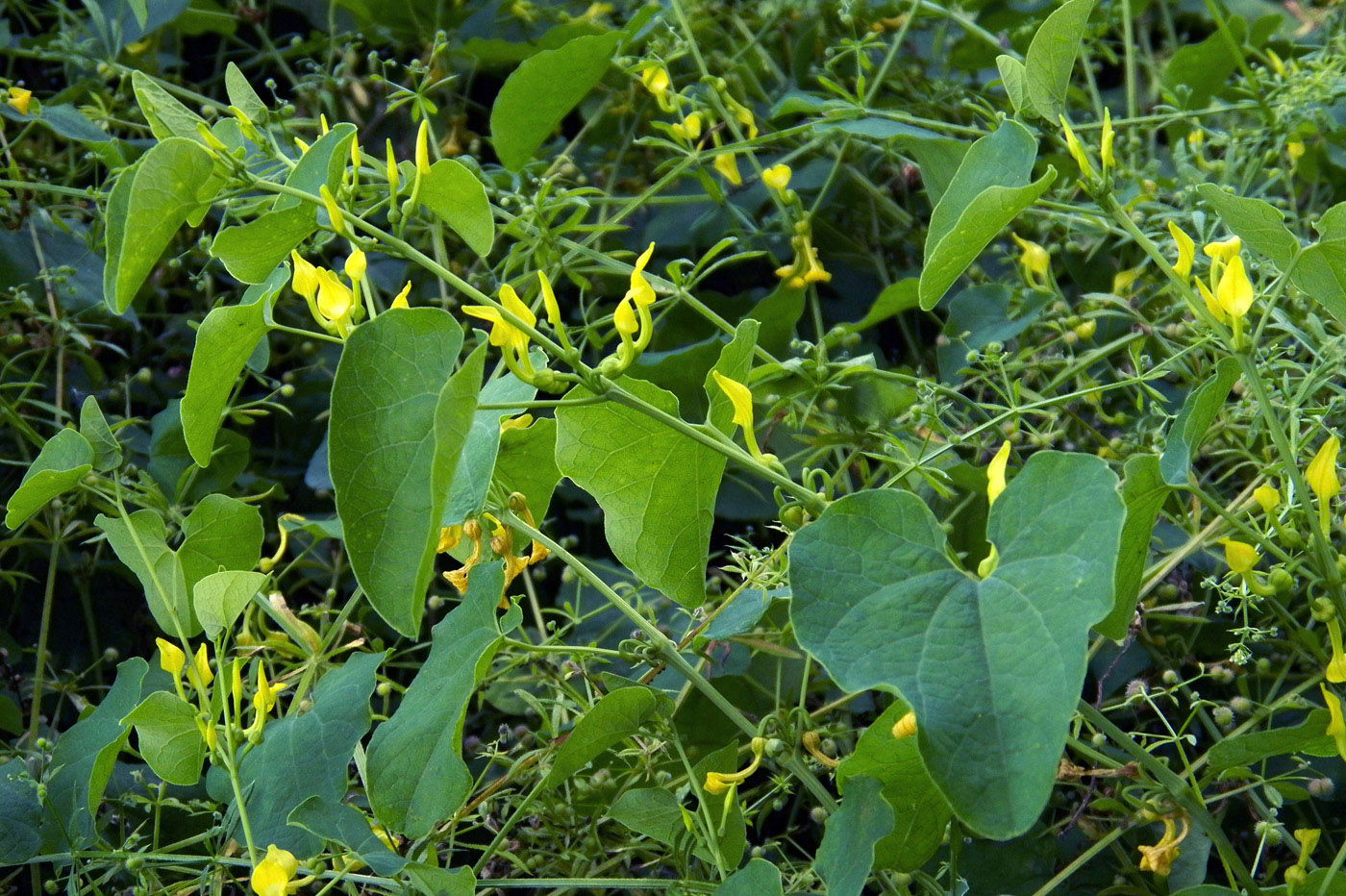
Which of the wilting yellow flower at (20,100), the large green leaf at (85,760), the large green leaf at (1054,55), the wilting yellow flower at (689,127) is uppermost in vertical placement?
the large green leaf at (1054,55)

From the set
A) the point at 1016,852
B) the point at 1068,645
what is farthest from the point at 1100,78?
the point at 1068,645

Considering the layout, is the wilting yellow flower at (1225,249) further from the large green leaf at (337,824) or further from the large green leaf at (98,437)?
the large green leaf at (98,437)

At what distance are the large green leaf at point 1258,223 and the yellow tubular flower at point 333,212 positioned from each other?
0.34 meters

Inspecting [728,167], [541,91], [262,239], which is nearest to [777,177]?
[728,167]

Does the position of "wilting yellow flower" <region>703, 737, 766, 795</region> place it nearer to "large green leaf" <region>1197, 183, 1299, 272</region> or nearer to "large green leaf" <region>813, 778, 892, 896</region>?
"large green leaf" <region>813, 778, 892, 896</region>

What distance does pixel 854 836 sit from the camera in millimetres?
477

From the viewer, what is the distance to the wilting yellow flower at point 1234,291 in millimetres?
448

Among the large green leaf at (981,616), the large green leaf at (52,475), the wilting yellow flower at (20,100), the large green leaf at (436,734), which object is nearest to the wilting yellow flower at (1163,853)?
the large green leaf at (981,616)

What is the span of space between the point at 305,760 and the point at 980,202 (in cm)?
40

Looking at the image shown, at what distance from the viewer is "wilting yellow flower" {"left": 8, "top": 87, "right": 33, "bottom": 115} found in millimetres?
808

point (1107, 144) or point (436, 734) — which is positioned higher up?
point (1107, 144)

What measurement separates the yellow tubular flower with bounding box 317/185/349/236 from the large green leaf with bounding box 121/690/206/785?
0.88ft

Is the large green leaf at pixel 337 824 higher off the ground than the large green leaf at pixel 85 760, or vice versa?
the large green leaf at pixel 337 824

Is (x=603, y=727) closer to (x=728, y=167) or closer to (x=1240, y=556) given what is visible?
(x=1240, y=556)
